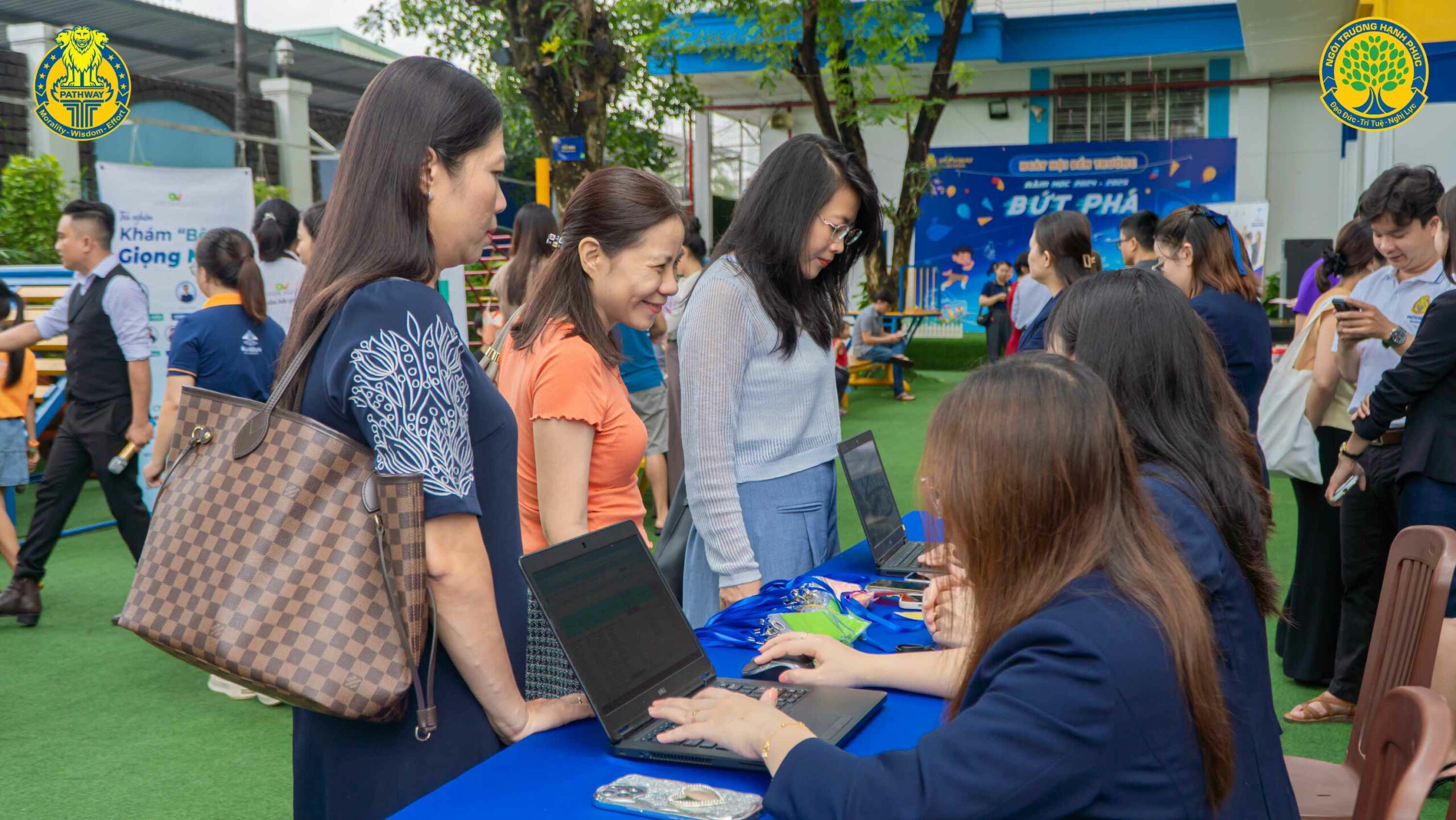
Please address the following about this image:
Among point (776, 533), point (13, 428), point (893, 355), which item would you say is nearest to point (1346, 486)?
point (776, 533)

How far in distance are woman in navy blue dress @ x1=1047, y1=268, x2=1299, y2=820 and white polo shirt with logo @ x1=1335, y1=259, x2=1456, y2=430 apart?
7.37ft

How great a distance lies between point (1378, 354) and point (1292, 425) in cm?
41

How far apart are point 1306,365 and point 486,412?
324cm

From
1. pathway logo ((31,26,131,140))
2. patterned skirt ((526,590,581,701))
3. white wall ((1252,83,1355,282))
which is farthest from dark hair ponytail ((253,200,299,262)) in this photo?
white wall ((1252,83,1355,282))

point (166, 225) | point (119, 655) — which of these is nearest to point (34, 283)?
point (166, 225)

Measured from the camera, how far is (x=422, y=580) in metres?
1.31

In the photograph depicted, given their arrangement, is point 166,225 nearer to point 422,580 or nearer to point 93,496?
point 93,496

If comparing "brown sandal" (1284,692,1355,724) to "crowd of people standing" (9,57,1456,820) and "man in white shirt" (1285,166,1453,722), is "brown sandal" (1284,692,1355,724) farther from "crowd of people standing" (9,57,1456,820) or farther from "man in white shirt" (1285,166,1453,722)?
"crowd of people standing" (9,57,1456,820)

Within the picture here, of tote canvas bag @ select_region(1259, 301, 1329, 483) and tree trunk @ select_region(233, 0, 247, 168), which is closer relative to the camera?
tote canvas bag @ select_region(1259, 301, 1329, 483)

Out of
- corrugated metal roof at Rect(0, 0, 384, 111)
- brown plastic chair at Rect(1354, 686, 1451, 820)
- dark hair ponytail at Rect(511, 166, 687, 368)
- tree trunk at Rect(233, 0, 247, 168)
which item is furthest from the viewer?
corrugated metal roof at Rect(0, 0, 384, 111)

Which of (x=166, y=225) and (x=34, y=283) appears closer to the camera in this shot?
(x=166, y=225)

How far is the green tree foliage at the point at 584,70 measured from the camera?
673 centimetres

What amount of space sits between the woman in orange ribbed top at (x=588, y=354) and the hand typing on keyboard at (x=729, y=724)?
Result: 553 mm

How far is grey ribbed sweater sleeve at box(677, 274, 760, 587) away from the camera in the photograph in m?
2.25
